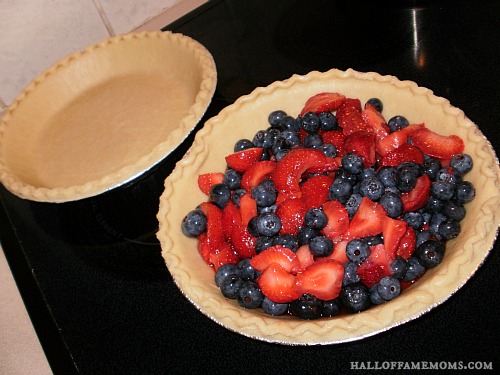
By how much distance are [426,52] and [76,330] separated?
1417 millimetres

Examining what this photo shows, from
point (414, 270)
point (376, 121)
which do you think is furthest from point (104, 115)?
point (414, 270)

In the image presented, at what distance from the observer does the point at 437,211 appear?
108 centimetres

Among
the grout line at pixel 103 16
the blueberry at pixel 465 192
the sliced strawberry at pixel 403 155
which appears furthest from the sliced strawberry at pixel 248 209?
the grout line at pixel 103 16

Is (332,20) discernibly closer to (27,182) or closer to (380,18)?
(380,18)

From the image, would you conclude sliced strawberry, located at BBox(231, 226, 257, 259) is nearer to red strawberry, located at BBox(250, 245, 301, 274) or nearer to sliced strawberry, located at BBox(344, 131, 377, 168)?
red strawberry, located at BBox(250, 245, 301, 274)

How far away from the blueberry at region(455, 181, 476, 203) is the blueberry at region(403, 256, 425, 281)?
18 centimetres

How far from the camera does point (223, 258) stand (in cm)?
114

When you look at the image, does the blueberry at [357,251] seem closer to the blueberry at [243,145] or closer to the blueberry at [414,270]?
the blueberry at [414,270]

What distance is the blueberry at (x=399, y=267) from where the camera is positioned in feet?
3.26

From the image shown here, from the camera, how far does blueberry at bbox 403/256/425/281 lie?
1007 millimetres

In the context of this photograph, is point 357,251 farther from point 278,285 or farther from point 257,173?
point 257,173

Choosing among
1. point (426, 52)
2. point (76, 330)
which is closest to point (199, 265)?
point (76, 330)

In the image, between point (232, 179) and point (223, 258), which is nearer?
point (223, 258)

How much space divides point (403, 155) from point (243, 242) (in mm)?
423
